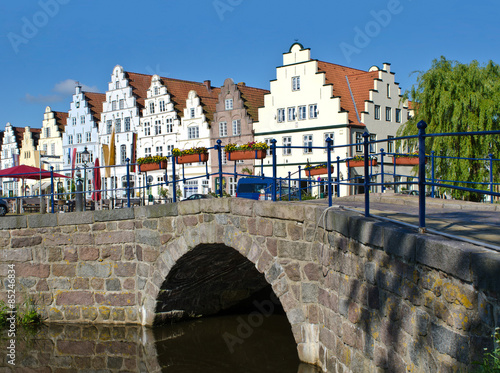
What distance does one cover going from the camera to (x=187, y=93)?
44.3 m

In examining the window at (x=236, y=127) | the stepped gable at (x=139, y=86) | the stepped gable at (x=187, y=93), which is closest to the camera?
the window at (x=236, y=127)

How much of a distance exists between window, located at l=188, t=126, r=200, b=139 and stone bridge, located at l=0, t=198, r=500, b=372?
27124 mm

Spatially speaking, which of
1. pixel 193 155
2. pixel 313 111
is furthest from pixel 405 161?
pixel 313 111

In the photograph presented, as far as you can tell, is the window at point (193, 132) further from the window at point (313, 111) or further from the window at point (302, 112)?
the window at point (313, 111)

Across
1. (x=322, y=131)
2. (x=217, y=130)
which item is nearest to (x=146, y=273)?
(x=322, y=131)

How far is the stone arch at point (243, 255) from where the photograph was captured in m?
7.74

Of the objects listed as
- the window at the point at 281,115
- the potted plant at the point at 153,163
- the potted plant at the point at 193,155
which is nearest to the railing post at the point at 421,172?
the potted plant at the point at 193,155

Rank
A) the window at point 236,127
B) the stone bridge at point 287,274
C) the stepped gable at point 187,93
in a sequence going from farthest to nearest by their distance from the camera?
1. the stepped gable at point 187,93
2. the window at point 236,127
3. the stone bridge at point 287,274

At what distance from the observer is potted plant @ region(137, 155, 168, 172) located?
1258 centimetres

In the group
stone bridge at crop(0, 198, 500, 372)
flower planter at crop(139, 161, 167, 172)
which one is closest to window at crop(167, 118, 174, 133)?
flower planter at crop(139, 161, 167, 172)

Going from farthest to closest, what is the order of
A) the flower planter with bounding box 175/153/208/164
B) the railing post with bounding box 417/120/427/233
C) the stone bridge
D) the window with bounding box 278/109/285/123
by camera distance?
the window with bounding box 278/109/285/123, the flower planter with bounding box 175/153/208/164, the railing post with bounding box 417/120/427/233, the stone bridge

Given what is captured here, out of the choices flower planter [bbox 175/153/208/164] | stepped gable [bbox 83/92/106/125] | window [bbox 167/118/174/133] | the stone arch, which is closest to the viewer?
the stone arch

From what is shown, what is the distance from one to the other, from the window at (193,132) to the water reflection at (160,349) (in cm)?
2927

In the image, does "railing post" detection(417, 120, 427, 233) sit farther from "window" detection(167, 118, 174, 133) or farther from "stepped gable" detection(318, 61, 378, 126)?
"window" detection(167, 118, 174, 133)
